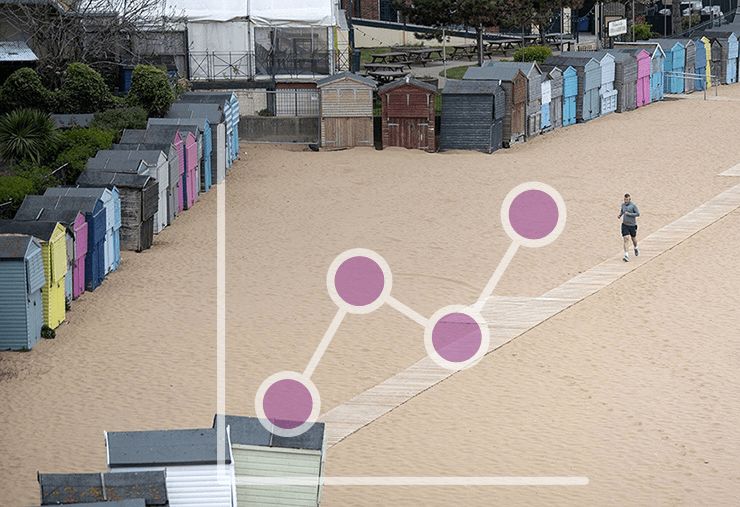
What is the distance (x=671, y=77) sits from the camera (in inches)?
1769

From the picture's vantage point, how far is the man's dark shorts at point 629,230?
22609 millimetres

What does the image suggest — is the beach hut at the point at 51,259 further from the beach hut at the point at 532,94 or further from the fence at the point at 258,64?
the fence at the point at 258,64

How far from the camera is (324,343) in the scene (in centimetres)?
1811

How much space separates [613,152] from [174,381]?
20573mm

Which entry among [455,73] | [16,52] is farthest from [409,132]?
[16,52]

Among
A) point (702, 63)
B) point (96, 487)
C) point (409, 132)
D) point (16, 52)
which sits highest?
point (16, 52)

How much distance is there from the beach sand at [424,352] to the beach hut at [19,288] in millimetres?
389

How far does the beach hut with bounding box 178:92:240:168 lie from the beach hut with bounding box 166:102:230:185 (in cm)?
52

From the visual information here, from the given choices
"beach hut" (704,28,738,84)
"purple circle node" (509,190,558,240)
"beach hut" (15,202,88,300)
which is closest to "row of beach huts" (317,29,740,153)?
"purple circle node" (509,190,558,240)

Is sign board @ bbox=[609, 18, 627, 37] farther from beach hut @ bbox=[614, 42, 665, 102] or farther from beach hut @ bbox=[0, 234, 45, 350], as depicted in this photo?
beach hut @ bbox=[0, 234, 45, 350]

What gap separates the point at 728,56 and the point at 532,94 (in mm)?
16431

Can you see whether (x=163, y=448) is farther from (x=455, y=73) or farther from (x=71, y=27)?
(x=455, y=73)

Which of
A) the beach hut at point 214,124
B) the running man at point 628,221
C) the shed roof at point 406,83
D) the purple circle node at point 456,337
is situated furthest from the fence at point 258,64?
the purple circle node at point 456,337

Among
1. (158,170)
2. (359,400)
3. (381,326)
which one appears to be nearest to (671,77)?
(158,170)
